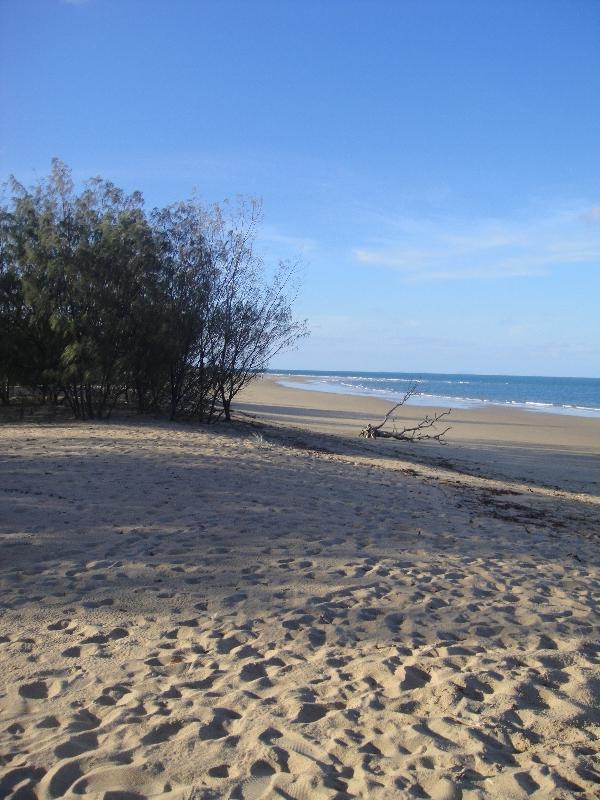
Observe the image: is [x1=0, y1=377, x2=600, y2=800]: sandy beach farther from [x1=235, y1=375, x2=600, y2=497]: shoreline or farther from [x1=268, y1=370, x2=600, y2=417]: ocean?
[x1=268, y1=370, x2=600, y2=417]: ocean

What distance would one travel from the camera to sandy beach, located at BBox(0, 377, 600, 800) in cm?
285

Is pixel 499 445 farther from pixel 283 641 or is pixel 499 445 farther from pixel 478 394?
pixel 478 394

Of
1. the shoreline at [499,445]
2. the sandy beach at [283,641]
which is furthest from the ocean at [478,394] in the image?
the sandy beach at [283,641]

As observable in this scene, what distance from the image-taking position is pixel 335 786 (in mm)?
2730

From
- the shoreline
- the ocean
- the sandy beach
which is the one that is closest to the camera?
the sandy beach

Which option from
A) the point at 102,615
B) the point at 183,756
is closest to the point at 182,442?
the point at 102,615

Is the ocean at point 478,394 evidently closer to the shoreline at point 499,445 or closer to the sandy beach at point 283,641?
the shoreline at point 499,445

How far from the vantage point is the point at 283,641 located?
4.13 meters

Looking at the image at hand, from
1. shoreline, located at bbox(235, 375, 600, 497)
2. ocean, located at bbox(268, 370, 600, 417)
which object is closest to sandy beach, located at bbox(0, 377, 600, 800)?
shoreline, located at bbox(235, 375, 600, 497)

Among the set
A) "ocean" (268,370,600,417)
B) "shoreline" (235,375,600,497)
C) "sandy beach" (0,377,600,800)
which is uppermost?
"ocean" (268,370,600,417)

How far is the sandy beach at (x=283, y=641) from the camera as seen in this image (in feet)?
9.36

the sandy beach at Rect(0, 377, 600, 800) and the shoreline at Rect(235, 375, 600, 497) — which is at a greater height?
the shoreline at Rect(235, 375, 600, 497)

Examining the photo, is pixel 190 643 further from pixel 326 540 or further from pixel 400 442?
pixel 400 442

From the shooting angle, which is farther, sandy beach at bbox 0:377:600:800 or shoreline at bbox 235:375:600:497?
shoreline at bbox 235:375:600:497
